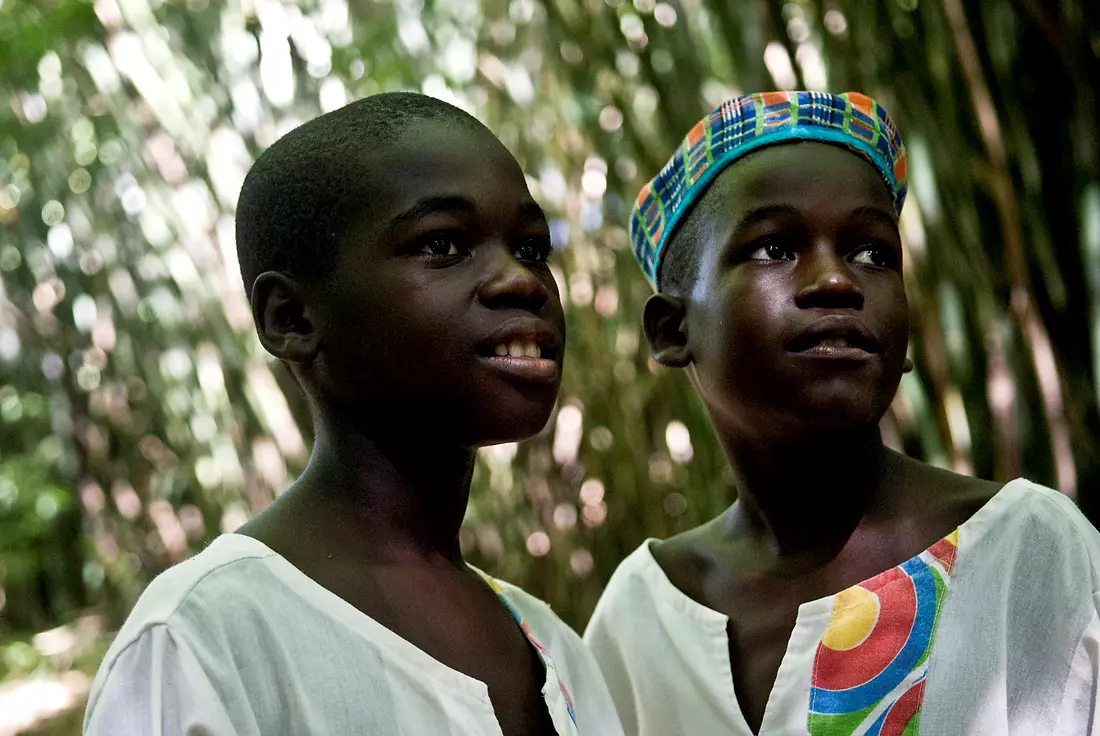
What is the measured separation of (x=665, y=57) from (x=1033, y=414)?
85 cm

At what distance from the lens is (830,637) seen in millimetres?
1150

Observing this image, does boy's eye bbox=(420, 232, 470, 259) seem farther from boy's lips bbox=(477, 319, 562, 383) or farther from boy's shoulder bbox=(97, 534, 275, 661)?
boy's shoulder bbox=(97, 534, 275, 661)

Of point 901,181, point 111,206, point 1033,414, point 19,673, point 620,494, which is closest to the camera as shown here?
point 901,181

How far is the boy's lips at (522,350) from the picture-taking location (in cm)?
102

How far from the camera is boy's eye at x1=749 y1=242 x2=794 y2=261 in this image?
1208 mm

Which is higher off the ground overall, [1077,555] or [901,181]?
[901,181]

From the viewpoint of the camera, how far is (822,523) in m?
1.25

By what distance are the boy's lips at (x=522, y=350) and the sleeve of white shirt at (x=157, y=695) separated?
0.35 meters

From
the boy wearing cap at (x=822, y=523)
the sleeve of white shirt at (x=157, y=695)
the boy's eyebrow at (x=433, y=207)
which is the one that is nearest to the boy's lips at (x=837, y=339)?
the boy wearing cap at (x=822, y=523)

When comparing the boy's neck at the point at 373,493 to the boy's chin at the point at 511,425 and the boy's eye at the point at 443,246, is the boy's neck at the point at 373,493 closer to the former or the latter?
the boy's chin at the point at 511,425

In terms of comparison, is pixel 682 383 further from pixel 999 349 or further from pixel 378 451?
pixel 378 451

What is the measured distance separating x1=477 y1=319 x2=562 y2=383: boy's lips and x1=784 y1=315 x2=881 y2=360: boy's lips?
26 centimetres

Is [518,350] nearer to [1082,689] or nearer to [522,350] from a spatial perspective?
[522,350]

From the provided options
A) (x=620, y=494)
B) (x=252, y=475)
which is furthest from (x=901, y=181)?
(x=252, y=475)
